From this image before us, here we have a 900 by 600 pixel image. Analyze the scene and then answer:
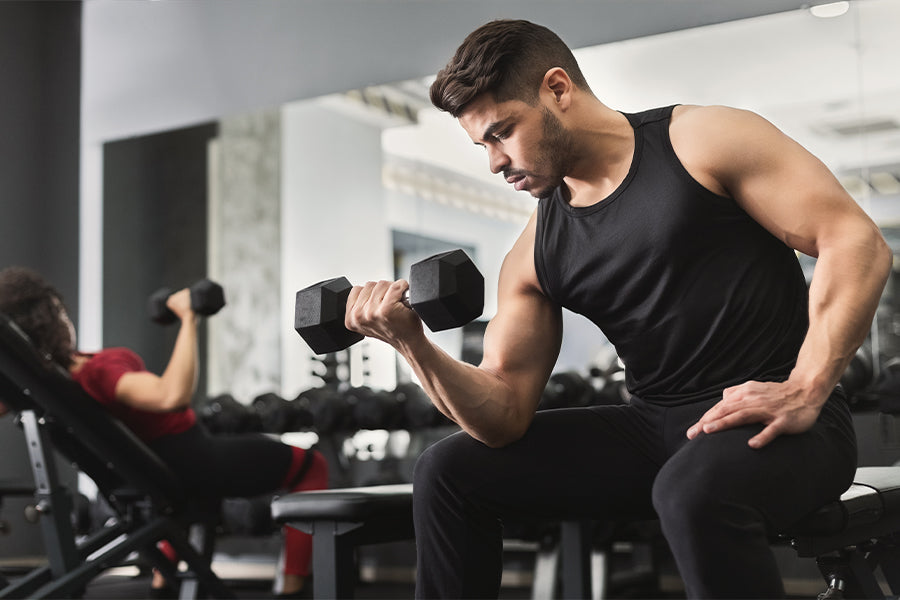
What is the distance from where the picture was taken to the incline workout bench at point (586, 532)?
1300 mm

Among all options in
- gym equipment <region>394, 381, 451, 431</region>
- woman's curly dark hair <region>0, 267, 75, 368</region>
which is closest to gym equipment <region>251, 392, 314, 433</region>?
gym equipment <region>394, 381, 451, 431</region>

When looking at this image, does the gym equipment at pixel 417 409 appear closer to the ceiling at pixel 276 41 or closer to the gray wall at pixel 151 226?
the ceiling at pixel 276 41

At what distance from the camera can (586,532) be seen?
1.92 meters

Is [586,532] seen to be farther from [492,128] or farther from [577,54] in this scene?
[577,54]

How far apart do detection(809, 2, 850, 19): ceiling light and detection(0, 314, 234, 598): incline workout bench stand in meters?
2.77

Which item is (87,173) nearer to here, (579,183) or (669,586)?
(669,586)

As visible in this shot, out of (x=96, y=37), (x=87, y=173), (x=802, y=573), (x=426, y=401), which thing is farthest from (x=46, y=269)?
(x=802, y=573)

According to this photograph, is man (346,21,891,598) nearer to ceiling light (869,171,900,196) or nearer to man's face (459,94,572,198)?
man's face (459,94,572,198)

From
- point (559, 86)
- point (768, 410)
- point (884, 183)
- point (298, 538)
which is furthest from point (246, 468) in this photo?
point (884, 183)

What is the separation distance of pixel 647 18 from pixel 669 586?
203 cm

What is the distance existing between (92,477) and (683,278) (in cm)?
202

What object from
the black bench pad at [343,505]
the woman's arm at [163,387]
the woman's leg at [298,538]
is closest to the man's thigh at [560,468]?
the black bench pad at [343,505]

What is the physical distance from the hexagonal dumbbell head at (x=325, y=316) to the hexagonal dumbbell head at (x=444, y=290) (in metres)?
0.13

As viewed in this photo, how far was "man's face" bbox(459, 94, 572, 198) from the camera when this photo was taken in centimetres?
139
